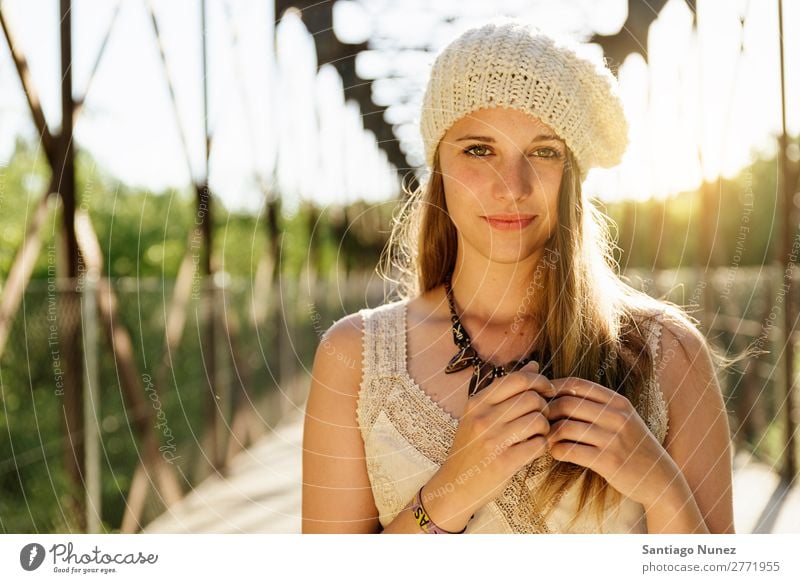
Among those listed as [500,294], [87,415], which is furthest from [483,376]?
[87,415]

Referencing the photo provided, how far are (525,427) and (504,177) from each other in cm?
45

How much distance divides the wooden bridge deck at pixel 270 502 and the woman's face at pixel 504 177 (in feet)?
9.01

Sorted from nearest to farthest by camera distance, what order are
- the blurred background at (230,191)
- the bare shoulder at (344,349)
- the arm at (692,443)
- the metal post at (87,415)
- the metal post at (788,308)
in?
the arm at (692,443) < the bare shoulder at (344,349) < the blurred background at (230,191) < the metal post at (87,415) < the metal post at (788,308)

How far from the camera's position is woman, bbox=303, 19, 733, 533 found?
1395 millimetres

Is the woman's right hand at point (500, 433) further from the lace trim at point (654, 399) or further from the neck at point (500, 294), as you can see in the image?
the neck at point (500, 294)

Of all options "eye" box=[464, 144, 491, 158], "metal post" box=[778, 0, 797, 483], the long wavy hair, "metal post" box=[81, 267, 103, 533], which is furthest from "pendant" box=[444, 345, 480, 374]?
"metal post" box=[778, 0, 797, 483]

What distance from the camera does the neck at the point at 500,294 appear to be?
1.64m

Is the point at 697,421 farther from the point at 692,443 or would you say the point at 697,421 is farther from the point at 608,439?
the point at 608,439

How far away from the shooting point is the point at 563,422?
4.15ft

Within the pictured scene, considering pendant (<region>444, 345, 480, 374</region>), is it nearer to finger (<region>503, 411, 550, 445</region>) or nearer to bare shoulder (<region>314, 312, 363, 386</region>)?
bare shoulder (<region>314, 312, 363, 386</region>)

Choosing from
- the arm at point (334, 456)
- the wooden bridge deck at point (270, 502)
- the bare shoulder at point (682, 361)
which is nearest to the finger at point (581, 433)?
the bare shoulder at point (682, 361)

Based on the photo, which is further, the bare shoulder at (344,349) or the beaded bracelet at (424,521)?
the bare shoulder at (344,349)

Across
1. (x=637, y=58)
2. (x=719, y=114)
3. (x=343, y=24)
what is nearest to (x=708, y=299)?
(x=719, y=114)

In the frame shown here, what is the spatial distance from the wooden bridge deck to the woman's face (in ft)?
9.01
